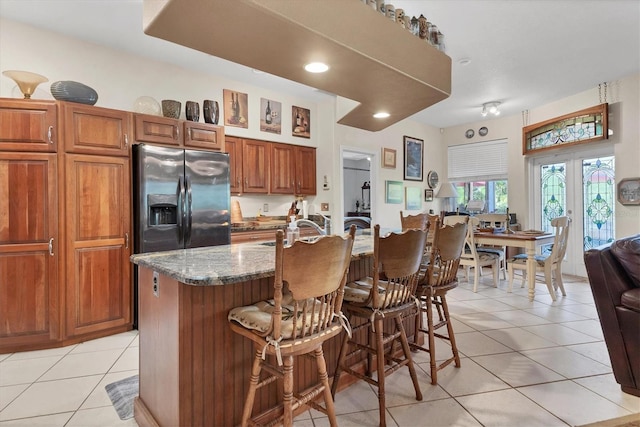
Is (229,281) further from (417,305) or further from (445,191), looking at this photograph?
(445,191)

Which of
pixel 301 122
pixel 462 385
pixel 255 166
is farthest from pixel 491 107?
pixel 462 385

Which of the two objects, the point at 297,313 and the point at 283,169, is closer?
the point at 297,313

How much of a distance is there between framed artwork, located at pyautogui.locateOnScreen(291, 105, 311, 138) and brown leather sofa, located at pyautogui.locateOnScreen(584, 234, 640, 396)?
12.4 feet

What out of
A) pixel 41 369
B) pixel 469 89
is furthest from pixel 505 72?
pixel 41 369

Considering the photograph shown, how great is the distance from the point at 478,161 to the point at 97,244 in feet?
20.2

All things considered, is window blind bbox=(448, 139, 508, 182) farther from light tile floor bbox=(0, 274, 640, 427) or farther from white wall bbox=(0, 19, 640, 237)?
light tile floor bbox=(0, 274, 640, 427)

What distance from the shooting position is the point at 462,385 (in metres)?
2.12

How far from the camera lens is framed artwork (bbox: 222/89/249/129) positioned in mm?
4246

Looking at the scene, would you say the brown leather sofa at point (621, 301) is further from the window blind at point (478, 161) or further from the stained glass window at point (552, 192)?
the window blind at point (478, 161)

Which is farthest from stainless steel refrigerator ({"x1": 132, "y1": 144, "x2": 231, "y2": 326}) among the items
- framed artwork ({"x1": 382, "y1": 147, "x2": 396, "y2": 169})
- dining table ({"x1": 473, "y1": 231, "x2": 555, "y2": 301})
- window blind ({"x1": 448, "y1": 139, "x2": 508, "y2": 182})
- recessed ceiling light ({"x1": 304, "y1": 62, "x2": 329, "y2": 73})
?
window blind ({"x1": 448, "y1": 139, "x2": 508, "y2": 182})

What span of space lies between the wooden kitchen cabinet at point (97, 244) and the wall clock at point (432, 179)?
17.4 ft

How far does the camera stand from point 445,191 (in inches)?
252

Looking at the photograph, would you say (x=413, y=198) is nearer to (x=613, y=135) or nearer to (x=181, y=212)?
(x=613, y=135)

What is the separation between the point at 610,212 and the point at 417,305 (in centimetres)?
444
